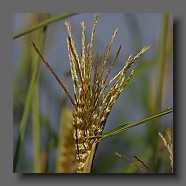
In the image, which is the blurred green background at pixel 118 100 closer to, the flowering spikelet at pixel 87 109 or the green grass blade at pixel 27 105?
the green grass blade at pixel 27 105

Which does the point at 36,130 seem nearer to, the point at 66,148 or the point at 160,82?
the point at 66,148

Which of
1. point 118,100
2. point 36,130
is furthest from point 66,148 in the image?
point 118,100

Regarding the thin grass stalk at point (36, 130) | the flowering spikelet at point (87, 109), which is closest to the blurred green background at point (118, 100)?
the thin grass stalk at point (36, 130)

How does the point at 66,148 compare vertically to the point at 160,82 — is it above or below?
below

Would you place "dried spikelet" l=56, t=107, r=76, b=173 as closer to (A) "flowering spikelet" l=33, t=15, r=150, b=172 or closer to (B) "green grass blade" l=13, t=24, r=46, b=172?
(B) "green grass blade" l=13, t=24, r=46, b=172

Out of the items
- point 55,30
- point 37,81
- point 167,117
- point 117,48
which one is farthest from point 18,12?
point 167,117

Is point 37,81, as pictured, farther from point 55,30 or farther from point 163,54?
point 163,54

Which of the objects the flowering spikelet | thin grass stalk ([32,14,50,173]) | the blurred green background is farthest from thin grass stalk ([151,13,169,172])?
thin grass stalk ([32,14,50,173])

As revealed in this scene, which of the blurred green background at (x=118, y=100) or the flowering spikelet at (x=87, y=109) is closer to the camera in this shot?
the flowering spikelet at (x=87, y=109)
